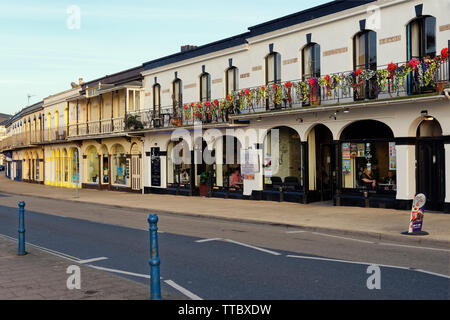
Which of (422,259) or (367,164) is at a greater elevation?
(367,164)

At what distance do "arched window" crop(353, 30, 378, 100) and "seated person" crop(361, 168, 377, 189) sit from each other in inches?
108

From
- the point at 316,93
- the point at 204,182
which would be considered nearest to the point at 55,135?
the point at 204,182

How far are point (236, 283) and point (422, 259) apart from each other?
390 cm

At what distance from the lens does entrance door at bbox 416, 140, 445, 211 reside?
Result: 617 inches

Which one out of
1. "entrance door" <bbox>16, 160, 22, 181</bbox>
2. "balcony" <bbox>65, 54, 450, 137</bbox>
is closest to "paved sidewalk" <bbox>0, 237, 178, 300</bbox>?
"balcony" <bbox>65, 54, 450, 137</bbox>

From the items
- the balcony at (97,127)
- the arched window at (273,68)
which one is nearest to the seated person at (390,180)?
the arched window at (273,68)

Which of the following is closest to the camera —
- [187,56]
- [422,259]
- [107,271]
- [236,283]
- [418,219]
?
[236,283]

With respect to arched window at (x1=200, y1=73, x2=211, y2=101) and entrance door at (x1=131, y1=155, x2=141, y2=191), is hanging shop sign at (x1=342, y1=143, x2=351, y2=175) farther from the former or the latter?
entrance door at (x1=131, y1=155, x2=141, y2=191)

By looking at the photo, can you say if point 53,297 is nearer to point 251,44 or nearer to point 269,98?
point 269,98

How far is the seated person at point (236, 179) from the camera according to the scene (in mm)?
23203

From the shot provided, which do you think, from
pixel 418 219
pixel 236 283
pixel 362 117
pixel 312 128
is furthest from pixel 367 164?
pixel 236 283

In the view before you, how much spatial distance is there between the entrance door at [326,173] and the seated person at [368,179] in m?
2.78

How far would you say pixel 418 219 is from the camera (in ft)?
37.0

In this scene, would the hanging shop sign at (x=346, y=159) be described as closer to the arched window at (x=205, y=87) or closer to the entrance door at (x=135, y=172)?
the arched window at (x=205, y=87)
